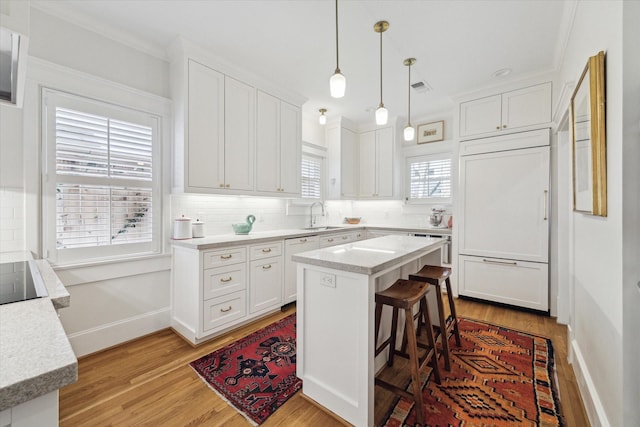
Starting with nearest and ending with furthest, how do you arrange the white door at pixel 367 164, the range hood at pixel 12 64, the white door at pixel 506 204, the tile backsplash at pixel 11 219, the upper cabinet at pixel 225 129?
the range hood at pixel 12 64 < the tile backsplash at pixel 11 219 < the upper cabinet at pixel 225 129 < the white door at pixel 506 204 < the white door at pixel 367 164

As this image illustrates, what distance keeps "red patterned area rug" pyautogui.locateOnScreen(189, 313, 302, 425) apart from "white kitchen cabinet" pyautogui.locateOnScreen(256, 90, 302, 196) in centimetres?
171

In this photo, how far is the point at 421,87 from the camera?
11.5ft

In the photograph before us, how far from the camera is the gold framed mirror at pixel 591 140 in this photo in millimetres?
1336

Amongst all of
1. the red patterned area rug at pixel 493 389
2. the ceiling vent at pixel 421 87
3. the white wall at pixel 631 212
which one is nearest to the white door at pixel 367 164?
the ceiling vent at pixel 421 87

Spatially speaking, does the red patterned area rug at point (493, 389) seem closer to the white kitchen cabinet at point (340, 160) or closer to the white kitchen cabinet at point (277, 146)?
the white kitchen cabinet at point (277, 146)

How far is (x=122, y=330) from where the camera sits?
2.48m

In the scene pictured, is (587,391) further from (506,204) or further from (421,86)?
(421,86)

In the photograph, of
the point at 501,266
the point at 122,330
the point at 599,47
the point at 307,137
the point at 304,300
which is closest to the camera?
the point at 599,47

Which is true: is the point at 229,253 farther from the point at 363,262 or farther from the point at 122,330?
the point at 363,262

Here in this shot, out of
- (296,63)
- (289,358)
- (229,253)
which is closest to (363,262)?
(289,358)

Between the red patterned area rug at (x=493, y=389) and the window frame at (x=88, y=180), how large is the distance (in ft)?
8.31

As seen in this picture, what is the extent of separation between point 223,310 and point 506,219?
11.0 ft

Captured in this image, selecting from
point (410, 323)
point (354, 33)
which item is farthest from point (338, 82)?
point (410, 323)

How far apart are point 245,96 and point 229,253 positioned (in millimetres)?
1767
